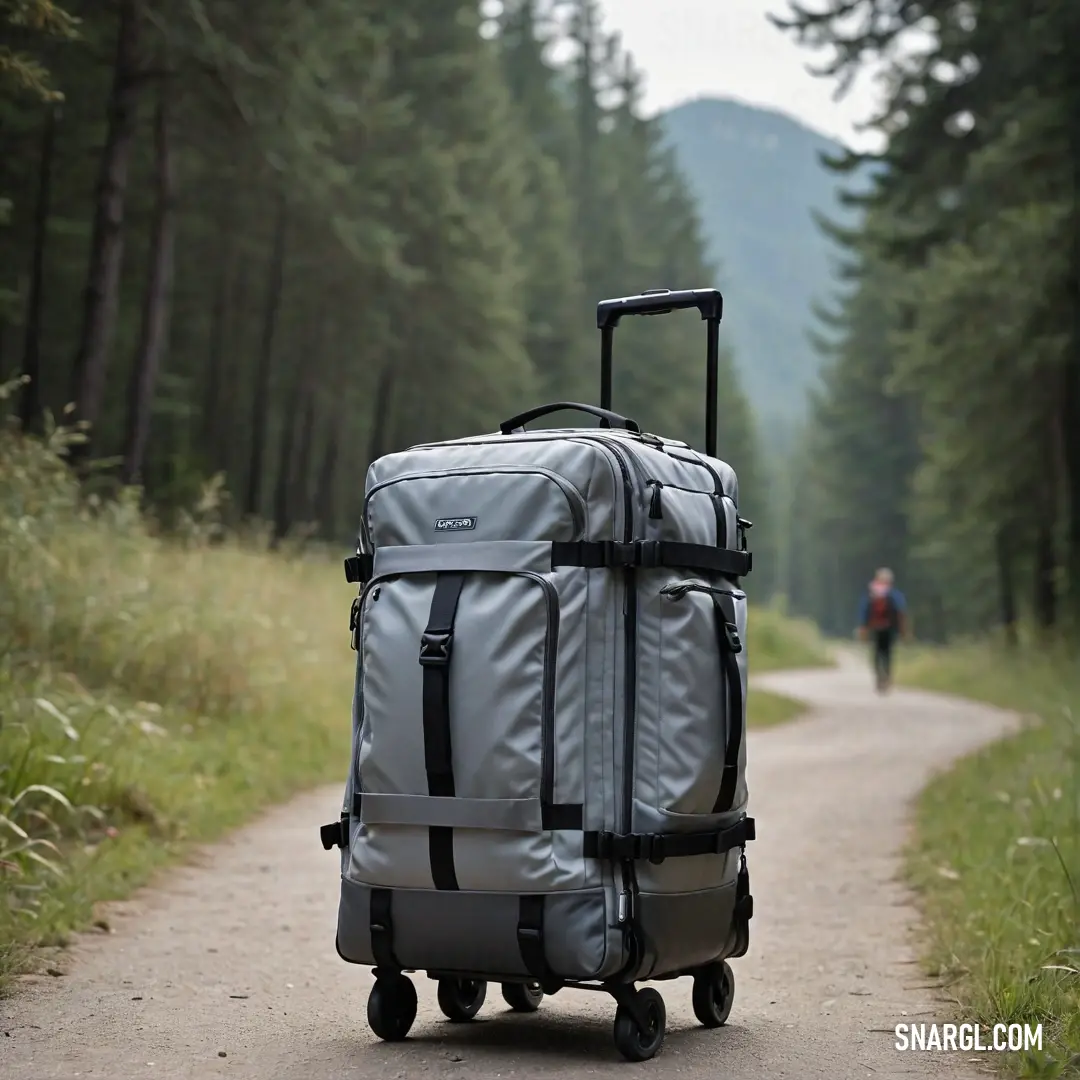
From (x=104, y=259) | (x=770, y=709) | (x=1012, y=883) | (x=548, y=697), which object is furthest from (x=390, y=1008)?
(x=770, y=709)

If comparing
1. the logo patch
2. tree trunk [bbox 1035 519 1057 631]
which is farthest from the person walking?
the logo patch

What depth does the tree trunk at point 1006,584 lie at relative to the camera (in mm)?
30823

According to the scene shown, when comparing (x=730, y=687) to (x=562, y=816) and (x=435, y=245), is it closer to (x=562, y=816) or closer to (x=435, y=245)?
(x=562, y=816)

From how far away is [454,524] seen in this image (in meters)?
4.26

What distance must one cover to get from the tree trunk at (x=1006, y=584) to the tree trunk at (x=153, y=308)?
53.0 ft

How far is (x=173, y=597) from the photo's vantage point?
11.2 meters

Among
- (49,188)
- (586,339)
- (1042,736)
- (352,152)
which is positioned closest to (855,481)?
(586,339)

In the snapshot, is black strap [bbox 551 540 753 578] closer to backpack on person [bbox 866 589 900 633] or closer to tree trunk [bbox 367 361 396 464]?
backpack on person [bbox 866 589 900 633]

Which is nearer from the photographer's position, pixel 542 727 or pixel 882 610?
pixel 542 727

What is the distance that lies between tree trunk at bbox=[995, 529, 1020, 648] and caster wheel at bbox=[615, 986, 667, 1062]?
2536 cm

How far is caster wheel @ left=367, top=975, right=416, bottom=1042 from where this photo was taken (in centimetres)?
440

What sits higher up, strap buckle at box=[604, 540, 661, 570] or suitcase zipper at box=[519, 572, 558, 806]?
strap buckle at box=[604, 540, 661, 570]

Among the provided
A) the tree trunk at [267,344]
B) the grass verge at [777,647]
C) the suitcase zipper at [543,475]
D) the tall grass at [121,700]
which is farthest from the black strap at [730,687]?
the grass verge at [777,647]

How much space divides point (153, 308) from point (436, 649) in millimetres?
16770
